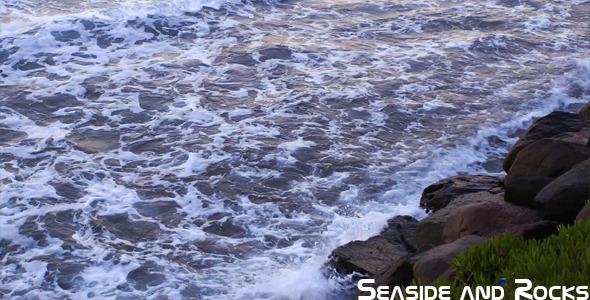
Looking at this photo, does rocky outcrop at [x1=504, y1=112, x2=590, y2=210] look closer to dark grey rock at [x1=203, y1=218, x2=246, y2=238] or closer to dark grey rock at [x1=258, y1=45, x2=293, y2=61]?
dark grey rock at [x1=203, y1=218, x2=246, y2=238]

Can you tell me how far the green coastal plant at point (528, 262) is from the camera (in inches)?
180

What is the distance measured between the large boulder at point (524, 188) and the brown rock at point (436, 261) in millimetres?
1402

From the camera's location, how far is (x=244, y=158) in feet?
35.5

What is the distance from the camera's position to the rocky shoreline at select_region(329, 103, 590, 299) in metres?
6.38

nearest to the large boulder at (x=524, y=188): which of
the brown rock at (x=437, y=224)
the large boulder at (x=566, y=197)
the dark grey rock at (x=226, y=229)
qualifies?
the brown rock at (x=437, y=224)

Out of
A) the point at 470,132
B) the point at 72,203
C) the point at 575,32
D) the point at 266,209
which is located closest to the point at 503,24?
the point at 575,32

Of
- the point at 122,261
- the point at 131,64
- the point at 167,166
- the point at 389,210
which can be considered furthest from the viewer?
the point at 131,64

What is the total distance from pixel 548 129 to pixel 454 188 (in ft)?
4.54

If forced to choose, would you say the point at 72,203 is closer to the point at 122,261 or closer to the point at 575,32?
the point at 122,261

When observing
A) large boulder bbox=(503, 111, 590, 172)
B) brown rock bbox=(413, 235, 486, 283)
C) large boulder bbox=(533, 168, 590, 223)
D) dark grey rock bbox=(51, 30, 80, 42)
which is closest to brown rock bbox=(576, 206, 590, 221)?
large boulder bbox=(533, 168, 590, 223)

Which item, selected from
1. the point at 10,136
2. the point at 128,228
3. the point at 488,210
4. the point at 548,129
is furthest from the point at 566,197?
the point at 10,136

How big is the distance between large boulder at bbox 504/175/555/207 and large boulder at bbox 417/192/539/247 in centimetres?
10

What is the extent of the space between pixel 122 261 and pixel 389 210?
10.6 ft

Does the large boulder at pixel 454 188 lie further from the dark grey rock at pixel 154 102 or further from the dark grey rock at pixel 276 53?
the dark grey rock at pixel 276 53
